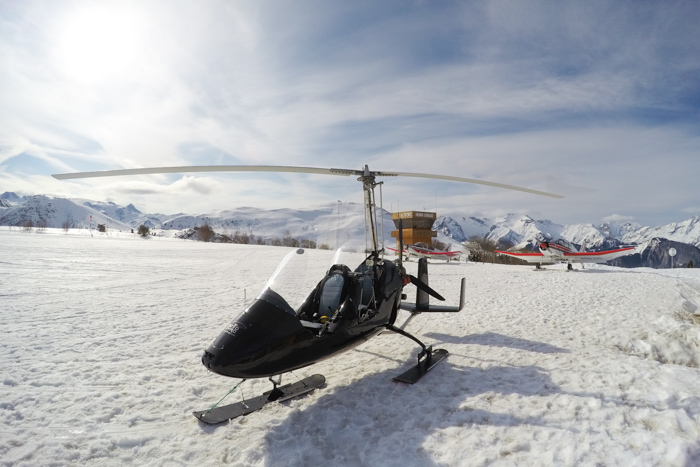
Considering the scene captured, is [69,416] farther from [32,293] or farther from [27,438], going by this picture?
[32,293]

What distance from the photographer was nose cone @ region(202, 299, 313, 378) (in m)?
3.61

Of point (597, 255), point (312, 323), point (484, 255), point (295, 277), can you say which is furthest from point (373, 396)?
point (484, 255)

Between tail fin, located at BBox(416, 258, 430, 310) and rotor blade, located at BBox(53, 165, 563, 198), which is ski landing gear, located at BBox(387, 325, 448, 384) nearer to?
tail fin, located at BBox(416, 258, 430, 310)

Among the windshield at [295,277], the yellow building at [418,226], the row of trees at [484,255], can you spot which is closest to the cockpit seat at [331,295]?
the windshield at [295,277]

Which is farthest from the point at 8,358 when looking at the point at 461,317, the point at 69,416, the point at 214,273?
the point at 214,273

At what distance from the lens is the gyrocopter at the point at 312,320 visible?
12.3 feet

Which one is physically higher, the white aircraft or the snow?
the white aircraft

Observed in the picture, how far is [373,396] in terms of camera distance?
4891 mm

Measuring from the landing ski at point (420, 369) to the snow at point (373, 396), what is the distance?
11 centimetres

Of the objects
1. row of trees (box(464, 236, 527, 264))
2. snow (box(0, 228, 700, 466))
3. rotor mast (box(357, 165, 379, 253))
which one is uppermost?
rotor mast (box(357, 165, 379, 253))

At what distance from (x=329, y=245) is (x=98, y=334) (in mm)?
5333

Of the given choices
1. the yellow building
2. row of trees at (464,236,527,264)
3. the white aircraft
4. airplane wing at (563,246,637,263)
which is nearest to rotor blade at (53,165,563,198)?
the white aircraft

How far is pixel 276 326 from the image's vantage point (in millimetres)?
3924

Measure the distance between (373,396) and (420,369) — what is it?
112cm
